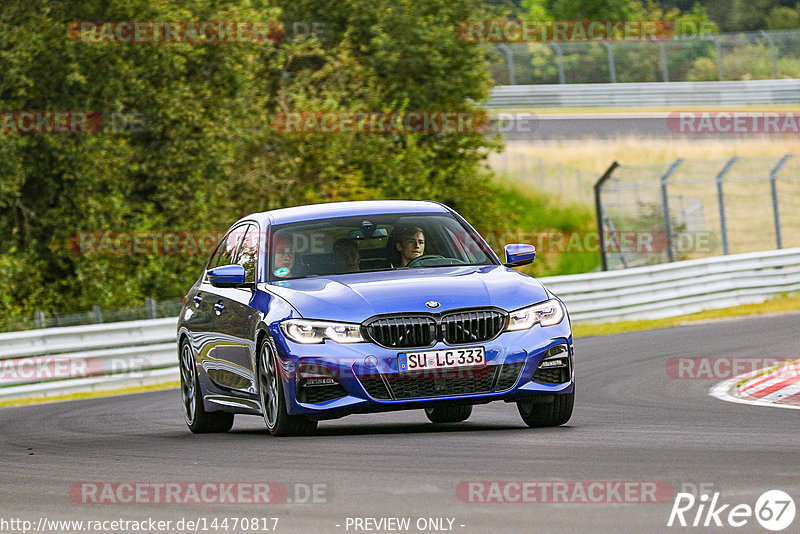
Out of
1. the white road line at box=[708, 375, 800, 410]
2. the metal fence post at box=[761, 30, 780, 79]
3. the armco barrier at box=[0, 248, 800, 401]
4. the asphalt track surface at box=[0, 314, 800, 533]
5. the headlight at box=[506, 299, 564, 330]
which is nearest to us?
the asphalt track surface at box=[0, 314, 800, 533]

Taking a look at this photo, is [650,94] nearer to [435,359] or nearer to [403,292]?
[403,292]

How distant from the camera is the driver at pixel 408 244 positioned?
1015 centimetres

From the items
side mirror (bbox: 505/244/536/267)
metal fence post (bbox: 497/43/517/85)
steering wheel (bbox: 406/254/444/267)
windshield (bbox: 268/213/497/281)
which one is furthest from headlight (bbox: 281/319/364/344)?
metal fence post (bbox: 497/43/517/85)

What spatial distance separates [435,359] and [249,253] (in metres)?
2.27

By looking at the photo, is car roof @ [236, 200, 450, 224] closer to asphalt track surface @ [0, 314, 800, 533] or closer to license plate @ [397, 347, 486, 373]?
asphalt track surface @ [0, 314, 800, 533]

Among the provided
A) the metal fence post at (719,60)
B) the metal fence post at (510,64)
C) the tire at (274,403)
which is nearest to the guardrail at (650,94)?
the metal fence post at (510,64)

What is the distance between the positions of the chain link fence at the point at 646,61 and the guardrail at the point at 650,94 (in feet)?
2.27

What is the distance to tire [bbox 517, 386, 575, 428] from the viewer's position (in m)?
9.51

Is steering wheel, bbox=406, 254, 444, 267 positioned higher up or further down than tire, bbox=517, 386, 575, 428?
higher up

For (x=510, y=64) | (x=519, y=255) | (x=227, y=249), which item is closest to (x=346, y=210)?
(x=519, y=255)

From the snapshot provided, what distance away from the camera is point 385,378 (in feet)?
29.3

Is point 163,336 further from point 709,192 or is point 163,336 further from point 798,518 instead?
point 709,192

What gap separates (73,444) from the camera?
10.6 metres

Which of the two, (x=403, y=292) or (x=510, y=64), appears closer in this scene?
(x=403, y=292)
